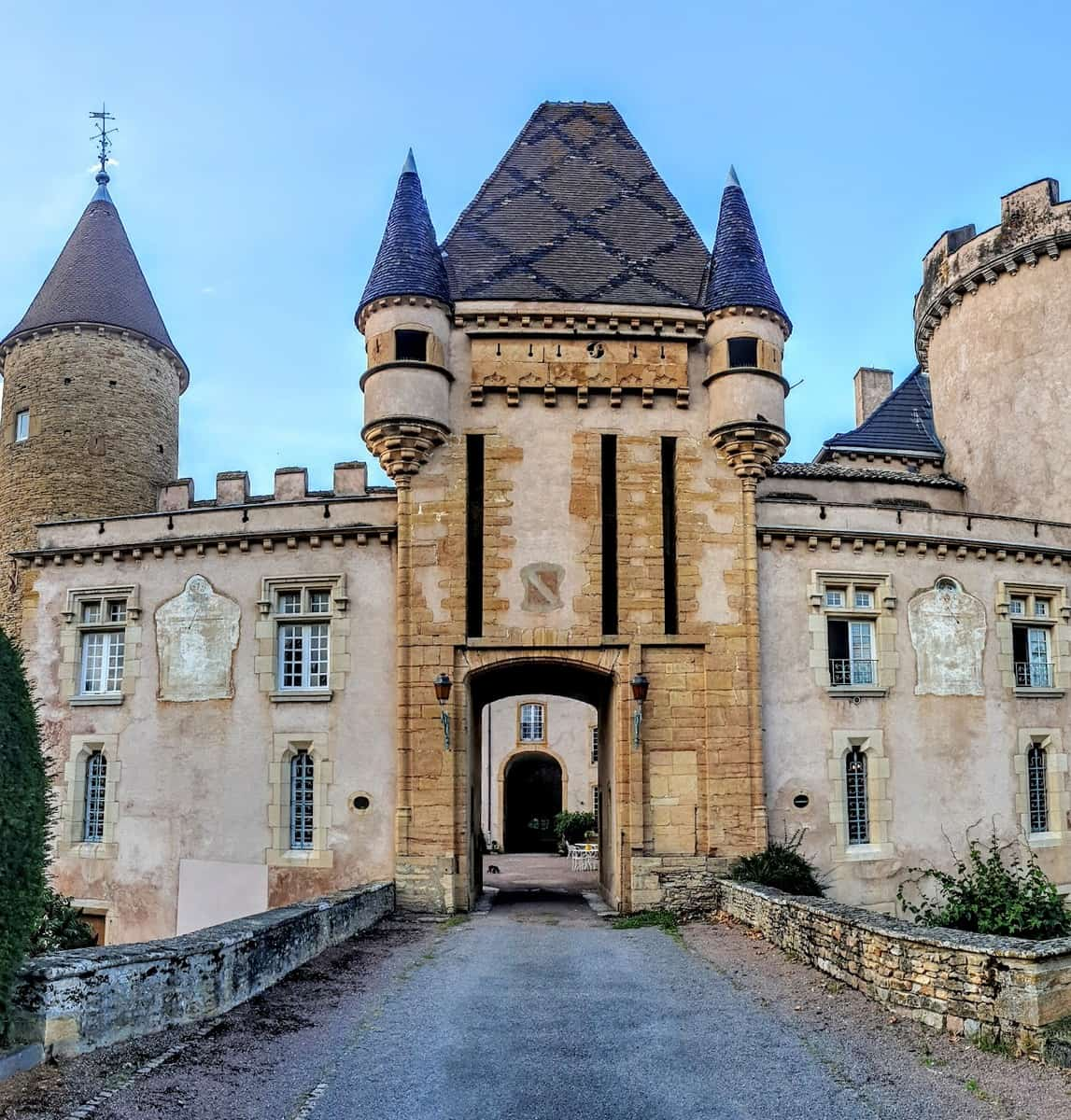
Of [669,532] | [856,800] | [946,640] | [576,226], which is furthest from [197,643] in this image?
[946,640]

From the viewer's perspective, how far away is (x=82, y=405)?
1015 inches

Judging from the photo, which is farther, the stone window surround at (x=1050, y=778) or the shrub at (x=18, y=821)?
the stone window surround at (x=1050, y=778)

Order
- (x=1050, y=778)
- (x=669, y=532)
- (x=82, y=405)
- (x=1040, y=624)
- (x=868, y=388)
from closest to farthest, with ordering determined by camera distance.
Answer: (x=669, y=532)
(x=1050, y=778)
(x=1040, y=624)
(x=82, y=405)
(x=868, y=388)

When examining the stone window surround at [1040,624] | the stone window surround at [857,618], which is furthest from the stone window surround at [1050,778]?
the stone window surround at [857,618]

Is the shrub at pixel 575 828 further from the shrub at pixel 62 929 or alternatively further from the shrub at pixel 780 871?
the shrub at pixel 62 929

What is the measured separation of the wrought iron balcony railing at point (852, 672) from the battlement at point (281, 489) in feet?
28.4

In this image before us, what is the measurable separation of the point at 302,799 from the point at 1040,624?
13349mm

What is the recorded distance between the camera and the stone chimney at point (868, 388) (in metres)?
31.7

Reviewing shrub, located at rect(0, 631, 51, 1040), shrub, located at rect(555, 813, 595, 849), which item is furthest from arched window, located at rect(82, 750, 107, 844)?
shrub, located at rect(555, 813, 595, 849)

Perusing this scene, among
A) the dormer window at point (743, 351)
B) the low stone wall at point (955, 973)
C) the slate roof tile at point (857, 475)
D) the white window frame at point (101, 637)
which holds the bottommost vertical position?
the low stone wall at point (955, 973)

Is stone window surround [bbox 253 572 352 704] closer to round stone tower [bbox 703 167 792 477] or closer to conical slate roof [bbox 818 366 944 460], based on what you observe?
round stone tower [bbox 703 167 792 477]

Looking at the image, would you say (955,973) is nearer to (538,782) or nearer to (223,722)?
(223,722)

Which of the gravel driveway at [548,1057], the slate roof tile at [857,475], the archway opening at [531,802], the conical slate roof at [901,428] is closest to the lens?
the gravel driveway at [548,1057]

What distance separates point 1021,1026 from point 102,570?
15842 millimetres
